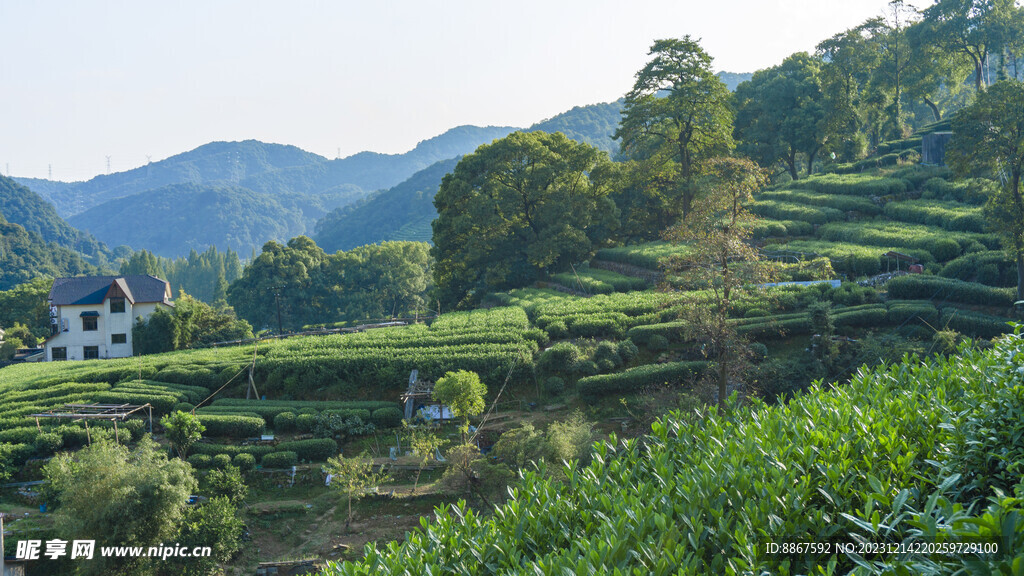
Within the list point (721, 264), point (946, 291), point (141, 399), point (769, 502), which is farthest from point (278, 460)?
point (946, 291)

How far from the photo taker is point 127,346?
37.6 metres

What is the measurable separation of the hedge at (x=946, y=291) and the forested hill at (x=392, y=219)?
11532cm

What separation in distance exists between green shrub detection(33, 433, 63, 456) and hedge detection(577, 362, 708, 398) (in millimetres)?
17149

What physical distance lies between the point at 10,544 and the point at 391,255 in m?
49.5

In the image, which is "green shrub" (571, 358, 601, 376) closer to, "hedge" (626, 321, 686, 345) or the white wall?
"hedge" (626, 321, 686, 345)

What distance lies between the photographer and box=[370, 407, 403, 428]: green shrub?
21.9 meters

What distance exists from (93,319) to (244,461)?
82.1 feet

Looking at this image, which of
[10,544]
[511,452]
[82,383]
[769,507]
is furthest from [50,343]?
[769,507]

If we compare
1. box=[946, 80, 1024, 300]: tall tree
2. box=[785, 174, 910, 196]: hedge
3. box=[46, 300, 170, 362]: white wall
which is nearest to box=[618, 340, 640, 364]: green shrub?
box=[946, 80, 1024, 300]: tall tree

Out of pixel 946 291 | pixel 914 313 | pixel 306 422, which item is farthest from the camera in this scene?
pixel 946 291

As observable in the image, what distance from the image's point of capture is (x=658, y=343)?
74.4 ft

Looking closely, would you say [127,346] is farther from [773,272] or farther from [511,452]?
[773,272]

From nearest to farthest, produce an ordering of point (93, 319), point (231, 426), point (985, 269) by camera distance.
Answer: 1. point (231, 426)
2. point (985, 269)
3. point (93, 319)

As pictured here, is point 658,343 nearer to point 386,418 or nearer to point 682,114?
point 386,418
